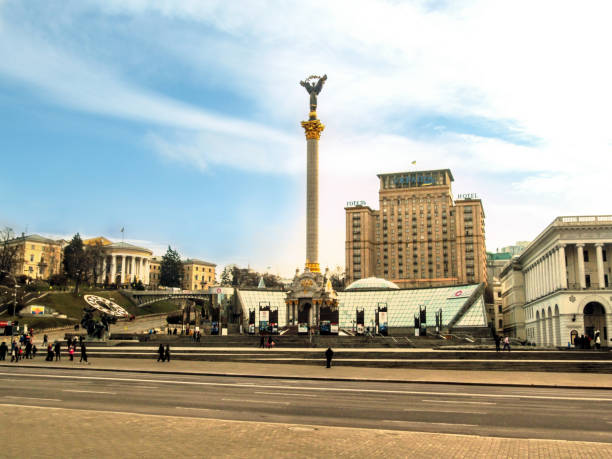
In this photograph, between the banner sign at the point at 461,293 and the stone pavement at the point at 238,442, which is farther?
the banner sign at the point at 461,293

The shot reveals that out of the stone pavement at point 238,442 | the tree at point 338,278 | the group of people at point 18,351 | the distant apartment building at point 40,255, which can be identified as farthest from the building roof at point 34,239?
the stone pavement at point 238,442

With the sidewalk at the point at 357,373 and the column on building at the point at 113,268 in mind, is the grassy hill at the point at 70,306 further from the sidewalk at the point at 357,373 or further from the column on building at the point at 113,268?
the sidewalk at the point at 357,373

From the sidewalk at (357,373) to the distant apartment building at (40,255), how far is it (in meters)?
130

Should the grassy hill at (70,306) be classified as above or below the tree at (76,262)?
below

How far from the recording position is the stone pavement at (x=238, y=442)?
13711mm

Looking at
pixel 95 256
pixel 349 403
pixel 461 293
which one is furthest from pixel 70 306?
pixel 349 403

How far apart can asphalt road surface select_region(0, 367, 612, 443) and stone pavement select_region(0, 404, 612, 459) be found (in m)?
1.62

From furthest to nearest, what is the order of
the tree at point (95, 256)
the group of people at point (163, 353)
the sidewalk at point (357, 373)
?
the tree at point (95, 256), the group of people at point (163, 353), the sidewalk at point (357, 373)

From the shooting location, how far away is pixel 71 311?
4518 inches

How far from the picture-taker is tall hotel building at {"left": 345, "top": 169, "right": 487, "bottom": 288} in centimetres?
18100

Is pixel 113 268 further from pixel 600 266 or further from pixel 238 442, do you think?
pixel 238 442

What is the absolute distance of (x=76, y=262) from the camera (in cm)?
13912

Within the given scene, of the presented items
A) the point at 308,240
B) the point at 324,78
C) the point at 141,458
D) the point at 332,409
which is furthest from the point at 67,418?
the point at 324,78

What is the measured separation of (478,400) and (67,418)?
1574cm
